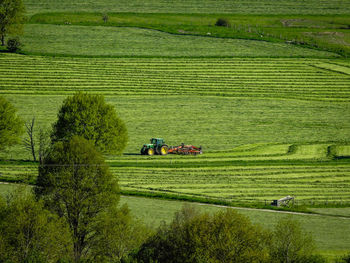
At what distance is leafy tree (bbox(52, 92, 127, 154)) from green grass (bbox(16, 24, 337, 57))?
1832 inches

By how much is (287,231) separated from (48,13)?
4408 inches

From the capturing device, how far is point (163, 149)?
276 ft

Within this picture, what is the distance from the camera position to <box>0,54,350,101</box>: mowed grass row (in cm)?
11162

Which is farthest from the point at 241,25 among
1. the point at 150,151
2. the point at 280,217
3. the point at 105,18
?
the point at 280,217

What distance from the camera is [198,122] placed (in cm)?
10012

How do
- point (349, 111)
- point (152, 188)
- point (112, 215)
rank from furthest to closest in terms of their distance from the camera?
point (349, 111), point (152, 188), point (112, 215)

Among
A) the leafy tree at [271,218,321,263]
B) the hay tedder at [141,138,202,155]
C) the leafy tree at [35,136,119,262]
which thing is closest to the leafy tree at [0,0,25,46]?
the hay tedder at [141,138,202,155]

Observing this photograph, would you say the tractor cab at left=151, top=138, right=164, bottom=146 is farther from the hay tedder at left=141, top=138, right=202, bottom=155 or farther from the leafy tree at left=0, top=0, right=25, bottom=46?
the leafy tree at left=0, top=0, right=25, bottom=46

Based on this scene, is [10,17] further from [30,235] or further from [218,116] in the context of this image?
[30,235]

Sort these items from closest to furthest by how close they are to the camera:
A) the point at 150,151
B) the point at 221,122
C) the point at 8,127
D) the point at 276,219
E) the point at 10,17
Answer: the point at 276,219 < the point at 8,127 < the point at 150,151 < the point at 221,122 < the point at 10,17

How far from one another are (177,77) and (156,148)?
36.2 meters

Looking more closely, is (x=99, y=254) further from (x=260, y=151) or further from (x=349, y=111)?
(x=349, y=111)

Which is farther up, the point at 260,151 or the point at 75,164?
the point at 260,151

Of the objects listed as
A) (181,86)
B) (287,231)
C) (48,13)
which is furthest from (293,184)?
(48,13)
